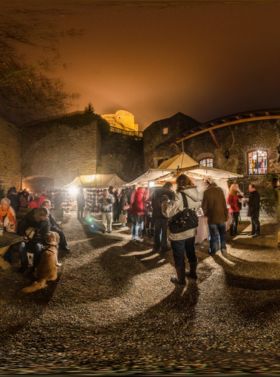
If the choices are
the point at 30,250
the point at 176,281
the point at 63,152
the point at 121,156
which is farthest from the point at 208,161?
the point at 30,250

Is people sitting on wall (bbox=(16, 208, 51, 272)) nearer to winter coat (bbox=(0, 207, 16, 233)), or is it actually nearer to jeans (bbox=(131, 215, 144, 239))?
winter coat (bbox=(0, 207, 16, 233))

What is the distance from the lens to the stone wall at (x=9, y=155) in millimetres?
25188

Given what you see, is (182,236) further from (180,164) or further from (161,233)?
(180,164)

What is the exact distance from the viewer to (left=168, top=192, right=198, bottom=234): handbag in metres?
5.04

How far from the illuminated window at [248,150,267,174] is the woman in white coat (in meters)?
12.4

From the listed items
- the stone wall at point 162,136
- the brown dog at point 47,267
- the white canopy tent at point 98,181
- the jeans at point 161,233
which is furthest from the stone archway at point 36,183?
the brown dog at point 47,267

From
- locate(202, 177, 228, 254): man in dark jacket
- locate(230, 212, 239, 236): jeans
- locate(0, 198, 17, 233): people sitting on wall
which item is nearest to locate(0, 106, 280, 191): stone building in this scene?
locate(230, 212, 239, 236): jeans

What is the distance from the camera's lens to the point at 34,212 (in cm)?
608

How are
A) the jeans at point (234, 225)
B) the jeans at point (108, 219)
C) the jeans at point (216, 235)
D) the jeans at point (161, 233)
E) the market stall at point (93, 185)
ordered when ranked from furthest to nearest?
the market stall at point (93, 185) → the jeans at point (108, 219) → the jeans at point (234, 225) → the jeans at point (161, 233) → the jeans at point (216, 235)

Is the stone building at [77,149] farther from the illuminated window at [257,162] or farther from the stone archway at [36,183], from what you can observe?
the illuminated window at [257,162]

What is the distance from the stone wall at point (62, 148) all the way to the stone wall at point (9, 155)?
752mm

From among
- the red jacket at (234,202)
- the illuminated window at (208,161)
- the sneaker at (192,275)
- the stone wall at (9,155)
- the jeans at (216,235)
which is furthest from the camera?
the stone wall at (9,155)

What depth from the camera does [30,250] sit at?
5.77m

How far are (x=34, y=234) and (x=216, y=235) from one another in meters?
3.76
